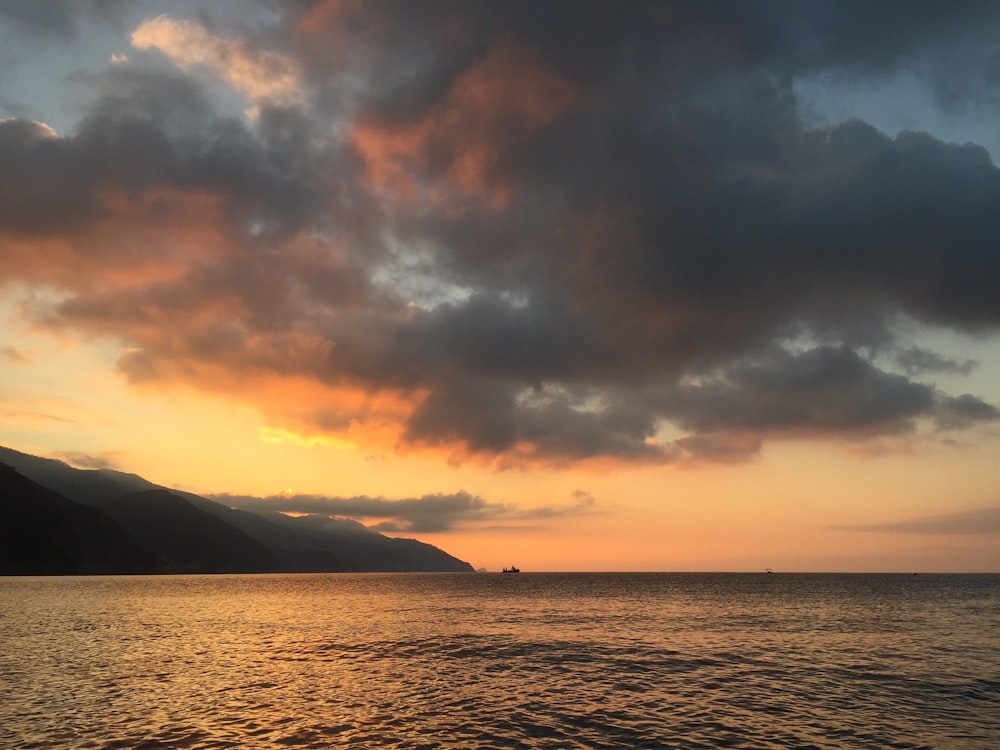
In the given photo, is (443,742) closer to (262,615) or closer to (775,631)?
(775,631)

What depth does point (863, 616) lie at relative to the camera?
98.8m

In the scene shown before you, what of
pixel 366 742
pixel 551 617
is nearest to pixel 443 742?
pixel 366 742

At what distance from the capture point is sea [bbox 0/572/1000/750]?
3062cm

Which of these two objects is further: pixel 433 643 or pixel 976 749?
pixel 433 643

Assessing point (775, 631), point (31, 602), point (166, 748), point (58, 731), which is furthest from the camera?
point (31, 602)

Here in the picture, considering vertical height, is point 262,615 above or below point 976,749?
below

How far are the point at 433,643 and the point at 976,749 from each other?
159ft

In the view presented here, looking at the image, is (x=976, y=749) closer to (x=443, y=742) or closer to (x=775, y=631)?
(x=443, y=742)

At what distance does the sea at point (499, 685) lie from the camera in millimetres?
30625

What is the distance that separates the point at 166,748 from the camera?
2794 centimetres

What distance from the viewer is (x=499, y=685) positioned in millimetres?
43000

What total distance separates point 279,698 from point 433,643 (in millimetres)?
29922

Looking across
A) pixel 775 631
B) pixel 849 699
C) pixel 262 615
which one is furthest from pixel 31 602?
pixel 849 699

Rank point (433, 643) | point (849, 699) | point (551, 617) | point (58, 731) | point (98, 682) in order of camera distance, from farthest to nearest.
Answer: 1. point (551, 617)
2. point (433, 643)
3. point (98, 682)
4. point (849, 699)
5. point (58, 731)
